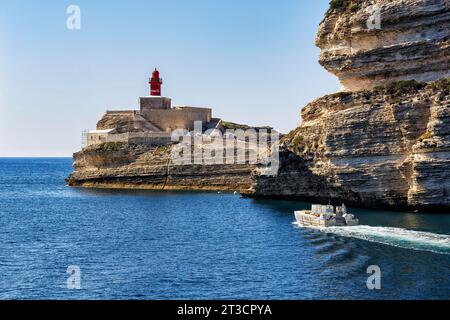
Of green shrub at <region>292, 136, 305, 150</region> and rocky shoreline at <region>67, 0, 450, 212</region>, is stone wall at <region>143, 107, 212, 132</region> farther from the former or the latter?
green shrub at <region>292, 136, 305, 150</region>

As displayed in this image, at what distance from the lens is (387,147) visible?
2581 inches

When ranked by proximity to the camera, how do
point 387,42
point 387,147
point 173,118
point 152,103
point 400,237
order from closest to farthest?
point 400,237 < point 387,147 < point 387,42 < point 173,118 < point 152,103

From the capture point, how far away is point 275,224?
59781 mm

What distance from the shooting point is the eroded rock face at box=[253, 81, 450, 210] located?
62.7 m

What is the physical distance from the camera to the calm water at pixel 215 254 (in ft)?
119

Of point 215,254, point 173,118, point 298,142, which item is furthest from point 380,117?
point 173,118

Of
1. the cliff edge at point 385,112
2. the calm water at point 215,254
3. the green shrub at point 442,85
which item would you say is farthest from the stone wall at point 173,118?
the green shrub at point 442,85

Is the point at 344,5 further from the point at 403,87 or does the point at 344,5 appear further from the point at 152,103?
the point at 152,103

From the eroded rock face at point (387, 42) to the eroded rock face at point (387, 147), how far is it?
2436mm

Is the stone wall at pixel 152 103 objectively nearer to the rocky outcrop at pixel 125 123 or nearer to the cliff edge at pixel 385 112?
the rocky outcrop at pixel 125 123

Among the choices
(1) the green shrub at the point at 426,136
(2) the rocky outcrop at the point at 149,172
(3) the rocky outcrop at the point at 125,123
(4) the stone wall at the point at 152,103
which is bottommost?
(2) the rocky outcrop at the point at 149,172

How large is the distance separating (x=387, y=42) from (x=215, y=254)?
32.1 metres

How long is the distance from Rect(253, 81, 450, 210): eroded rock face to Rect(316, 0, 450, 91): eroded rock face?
2.44m
